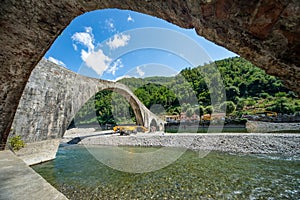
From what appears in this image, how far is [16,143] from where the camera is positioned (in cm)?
557

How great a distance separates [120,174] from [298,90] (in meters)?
5.57

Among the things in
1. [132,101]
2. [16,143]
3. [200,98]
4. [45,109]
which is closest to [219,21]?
[16,143]

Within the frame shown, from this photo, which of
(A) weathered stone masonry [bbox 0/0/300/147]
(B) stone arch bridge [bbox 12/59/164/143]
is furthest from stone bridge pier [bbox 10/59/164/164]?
(A) weathered stone masonry [bbox 0/0/300/147]

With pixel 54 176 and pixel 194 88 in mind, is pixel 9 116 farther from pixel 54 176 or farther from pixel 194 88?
pixel 194 88

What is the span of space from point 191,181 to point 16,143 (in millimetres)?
6050

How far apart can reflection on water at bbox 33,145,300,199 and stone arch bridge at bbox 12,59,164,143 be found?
4.97 feet

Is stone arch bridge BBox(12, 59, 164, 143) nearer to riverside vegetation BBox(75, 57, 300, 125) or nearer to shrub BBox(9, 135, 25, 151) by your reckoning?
shrub BBox(9, 135, 25, 151)

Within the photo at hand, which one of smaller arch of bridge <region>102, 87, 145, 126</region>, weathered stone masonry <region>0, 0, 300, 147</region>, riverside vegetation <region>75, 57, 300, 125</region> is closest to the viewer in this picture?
weathered stone masonry <region>0, 0, 300, 147</region>

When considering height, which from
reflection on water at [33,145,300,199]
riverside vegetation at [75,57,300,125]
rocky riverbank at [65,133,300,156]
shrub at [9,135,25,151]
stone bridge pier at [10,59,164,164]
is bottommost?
reflection on water at [33,145,300,199]

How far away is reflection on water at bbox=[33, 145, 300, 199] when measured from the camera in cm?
386

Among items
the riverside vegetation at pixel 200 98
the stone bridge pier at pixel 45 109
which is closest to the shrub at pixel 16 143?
the stone bridge pier at pixel 45 109

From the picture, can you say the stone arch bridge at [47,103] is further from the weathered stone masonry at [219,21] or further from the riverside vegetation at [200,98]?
the riverside vegetation at [200,98]

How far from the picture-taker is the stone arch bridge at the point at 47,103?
6.05 meters

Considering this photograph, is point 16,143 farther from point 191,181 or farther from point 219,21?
point 219,21
